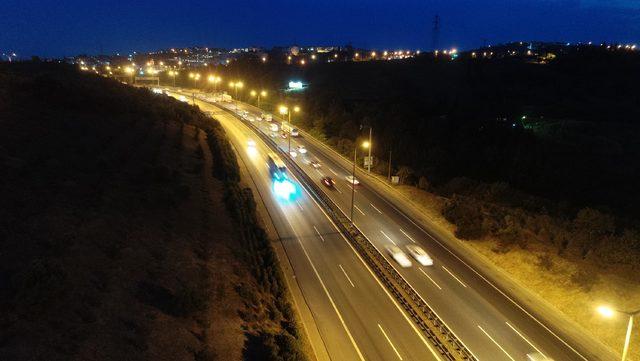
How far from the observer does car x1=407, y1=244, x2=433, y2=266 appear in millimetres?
33250

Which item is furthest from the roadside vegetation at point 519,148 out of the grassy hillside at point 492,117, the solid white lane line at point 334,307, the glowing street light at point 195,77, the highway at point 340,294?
the glowing street light at point 195,77

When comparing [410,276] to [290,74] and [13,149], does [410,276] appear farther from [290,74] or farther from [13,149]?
[290,74]

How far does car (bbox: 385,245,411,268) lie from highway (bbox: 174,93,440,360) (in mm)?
2833

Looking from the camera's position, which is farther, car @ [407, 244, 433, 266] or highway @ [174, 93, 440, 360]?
car @ [407, 244, 433, 266]

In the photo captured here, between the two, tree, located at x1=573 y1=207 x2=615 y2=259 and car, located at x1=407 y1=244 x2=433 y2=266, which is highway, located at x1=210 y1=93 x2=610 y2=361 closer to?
car, located at x1=407 y1=244 x2=433 y2=266

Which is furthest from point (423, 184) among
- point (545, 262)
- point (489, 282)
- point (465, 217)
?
point (489, 282)

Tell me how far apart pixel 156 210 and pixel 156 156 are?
16.2 m

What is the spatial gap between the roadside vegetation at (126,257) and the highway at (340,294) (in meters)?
2.52

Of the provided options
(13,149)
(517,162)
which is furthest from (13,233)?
(517,162)

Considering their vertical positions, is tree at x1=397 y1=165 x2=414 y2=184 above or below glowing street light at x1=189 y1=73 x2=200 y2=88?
below

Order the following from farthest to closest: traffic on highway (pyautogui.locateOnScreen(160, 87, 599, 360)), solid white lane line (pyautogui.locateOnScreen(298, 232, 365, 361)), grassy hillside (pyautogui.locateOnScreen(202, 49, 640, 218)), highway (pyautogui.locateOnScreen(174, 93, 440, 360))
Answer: grassy hillside (pyautogui.locateOnScreen(202, 49, 640, 218)) < traffic on highway (pyautogui.locateOnScreen(160, 87, 599, 360)) < highway (pyautogui.locateOnScreen(174, 93, 440, 360)) < solid white lane line (pyautogui.locateOnScreen(298, 232, 365, 361))

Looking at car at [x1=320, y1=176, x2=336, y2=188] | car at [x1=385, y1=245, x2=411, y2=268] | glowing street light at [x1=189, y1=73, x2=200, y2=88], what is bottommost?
car at [x1=385, y1=245, x2=411, y2=268]

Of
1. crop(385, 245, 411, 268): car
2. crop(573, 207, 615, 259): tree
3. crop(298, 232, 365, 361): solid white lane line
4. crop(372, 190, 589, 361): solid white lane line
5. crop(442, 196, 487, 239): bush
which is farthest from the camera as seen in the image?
crop(442, 196, 487, 239): bush

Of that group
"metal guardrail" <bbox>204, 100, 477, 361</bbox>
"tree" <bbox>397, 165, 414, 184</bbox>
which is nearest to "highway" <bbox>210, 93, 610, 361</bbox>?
"metal guardrail" <bbox>204, 100, 477, 361</bbox>
